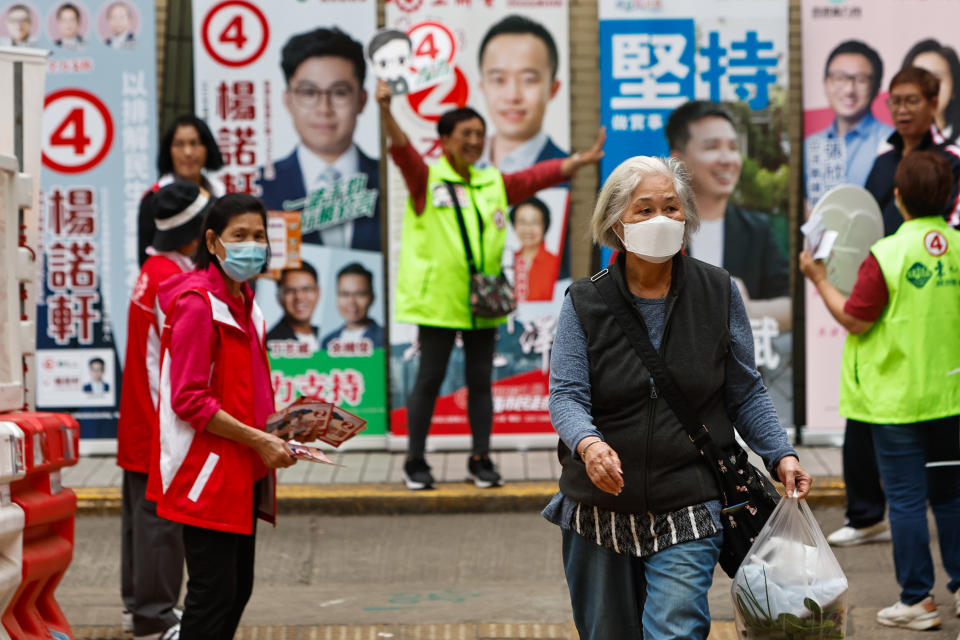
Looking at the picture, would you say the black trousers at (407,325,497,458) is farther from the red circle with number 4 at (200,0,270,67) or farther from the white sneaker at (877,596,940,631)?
the white sneaker at (877,596,940,631)

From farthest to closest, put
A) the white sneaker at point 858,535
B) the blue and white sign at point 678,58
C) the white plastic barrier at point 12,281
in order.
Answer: the blue and white sign at point 678,58
the white sneaker at point 858,535
the white plastic barrier at point 12,281

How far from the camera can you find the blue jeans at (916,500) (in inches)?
217

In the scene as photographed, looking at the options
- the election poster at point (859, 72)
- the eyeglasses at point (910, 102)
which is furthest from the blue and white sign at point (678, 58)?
the eyeglasses at point (910, 102)

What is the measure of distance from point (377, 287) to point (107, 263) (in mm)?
1695

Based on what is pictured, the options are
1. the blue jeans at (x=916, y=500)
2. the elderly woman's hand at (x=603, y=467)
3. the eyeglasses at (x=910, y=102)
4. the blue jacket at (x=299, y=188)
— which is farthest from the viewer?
the blue jacket at (x=299, y=188)

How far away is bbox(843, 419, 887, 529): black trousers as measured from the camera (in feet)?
21.8

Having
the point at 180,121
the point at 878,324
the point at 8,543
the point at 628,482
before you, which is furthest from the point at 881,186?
the point at 8,543

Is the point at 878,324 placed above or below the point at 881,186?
below

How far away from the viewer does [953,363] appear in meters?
5.55

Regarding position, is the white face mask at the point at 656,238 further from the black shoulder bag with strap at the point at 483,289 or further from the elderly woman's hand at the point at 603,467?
the black shoulder bag with strap at the point at 483,289

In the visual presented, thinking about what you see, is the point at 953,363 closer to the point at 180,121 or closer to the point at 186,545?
the point at 186,545

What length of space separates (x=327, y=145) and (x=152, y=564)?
393 centimetres

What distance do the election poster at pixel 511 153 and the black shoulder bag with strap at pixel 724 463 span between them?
4793mm

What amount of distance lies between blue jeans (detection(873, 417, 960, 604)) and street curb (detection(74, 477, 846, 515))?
1923mm
